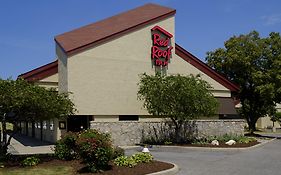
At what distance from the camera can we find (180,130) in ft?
101

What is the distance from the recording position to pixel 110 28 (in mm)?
31234

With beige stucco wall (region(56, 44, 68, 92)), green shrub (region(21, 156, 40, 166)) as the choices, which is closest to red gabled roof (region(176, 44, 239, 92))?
beige stucco wall (region(56, 44, 68, 92))

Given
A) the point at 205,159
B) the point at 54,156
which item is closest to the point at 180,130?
the point at 205,159

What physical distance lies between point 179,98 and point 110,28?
29.0 ft

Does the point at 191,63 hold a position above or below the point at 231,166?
above

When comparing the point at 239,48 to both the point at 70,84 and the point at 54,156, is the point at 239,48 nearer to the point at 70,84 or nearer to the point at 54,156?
the point at 70,84

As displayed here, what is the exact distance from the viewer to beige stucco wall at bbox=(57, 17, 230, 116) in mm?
28375

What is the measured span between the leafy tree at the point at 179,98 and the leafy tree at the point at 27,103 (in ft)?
34.0

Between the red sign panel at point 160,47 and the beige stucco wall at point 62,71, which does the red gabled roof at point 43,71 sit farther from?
the red sign panel at point 160,47

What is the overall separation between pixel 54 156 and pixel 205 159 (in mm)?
7446

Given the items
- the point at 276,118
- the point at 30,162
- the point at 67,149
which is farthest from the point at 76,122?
the point at 276,118

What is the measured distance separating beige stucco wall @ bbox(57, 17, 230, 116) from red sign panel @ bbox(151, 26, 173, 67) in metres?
0.43

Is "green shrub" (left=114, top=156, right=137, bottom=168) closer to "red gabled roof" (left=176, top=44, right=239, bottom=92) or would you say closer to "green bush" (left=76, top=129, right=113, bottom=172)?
"green bush" (left=76, top=129, right=113, bottom=172)

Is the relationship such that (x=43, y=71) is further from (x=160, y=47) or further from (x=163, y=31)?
(x=163, y=31)
